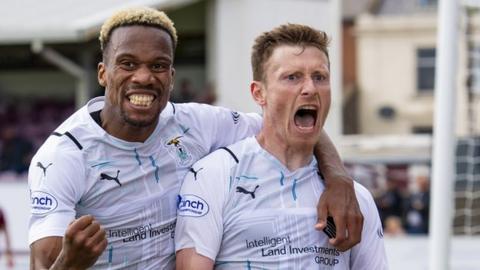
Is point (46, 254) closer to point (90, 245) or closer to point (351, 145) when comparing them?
point (90, 245)

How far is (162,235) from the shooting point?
3.80 meters

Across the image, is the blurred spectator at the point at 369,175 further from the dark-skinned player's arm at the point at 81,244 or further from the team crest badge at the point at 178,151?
the dark-skinned player's arm at the point at 81,244

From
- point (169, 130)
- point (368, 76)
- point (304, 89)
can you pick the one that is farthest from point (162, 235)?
point (368, 76)

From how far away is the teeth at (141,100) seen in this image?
3660 millimetres

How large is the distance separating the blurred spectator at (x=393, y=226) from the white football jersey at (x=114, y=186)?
35.2 ft

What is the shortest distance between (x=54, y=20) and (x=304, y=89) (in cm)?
1201

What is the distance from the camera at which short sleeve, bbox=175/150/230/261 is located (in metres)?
3.61

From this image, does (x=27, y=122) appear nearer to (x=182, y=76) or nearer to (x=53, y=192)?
(x=182, y=76)

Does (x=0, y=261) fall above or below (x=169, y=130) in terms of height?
below

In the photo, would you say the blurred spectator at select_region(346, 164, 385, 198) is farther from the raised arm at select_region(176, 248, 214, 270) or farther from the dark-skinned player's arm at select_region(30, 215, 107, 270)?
the dark-skinned player's arm at select_region(30, 215, 107, 270)

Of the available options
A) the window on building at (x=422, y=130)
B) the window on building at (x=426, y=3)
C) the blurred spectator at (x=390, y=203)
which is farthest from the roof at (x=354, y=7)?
the blurred spectator at (x=390, y=203)

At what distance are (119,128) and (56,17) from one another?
39.2ft

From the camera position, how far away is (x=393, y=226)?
15172 millimetres

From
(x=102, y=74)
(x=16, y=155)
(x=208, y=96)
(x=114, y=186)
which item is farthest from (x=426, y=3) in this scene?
(x=114, y=186)
